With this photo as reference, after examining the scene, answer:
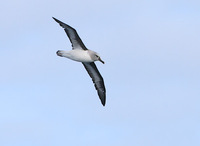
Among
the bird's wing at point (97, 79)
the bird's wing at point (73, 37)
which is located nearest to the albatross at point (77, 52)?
the bird's wing at point (73, 37)

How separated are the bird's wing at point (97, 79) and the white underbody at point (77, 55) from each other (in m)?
2.60

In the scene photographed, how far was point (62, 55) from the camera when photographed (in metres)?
44.8

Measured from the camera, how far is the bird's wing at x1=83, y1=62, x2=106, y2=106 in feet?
155

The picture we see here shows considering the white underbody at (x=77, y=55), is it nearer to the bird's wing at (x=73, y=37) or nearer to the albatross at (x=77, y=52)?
the albatross at (x=77, y=52)

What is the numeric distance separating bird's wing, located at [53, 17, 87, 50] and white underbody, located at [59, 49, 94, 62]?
1.08ft

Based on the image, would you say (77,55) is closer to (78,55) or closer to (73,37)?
(78,55)

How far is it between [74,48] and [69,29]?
1.73m

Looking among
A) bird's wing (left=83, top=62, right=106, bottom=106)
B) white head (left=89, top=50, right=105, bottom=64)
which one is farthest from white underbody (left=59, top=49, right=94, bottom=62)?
bird's wing (left=83, top=62, right=106, bottom=106)

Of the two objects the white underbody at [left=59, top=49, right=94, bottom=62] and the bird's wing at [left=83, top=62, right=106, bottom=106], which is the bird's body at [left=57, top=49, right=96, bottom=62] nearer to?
the white underbody at [left=59, top=49, right=94, bottom=62]

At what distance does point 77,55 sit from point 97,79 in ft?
13.7

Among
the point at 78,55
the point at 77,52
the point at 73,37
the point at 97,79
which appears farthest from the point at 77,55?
the point at 97,79

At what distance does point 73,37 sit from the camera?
44219 mm

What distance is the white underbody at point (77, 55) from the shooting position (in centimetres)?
4422

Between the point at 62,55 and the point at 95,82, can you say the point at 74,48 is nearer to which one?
the point at 62,55
